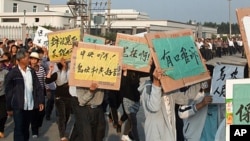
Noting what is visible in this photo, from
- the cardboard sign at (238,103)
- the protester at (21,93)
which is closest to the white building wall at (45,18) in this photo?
the protester at (21,93)

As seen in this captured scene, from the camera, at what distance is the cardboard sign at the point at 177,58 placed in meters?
4.96

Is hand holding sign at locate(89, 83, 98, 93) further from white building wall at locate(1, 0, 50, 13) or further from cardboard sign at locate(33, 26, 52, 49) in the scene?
white building wall at locate(1, 0, 50, 13)

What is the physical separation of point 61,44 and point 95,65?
2091 mm

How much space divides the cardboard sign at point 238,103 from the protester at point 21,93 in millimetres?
4420

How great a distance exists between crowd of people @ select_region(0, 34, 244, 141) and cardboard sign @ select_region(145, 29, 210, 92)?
14 cm

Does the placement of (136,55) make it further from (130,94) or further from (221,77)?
(221,77)

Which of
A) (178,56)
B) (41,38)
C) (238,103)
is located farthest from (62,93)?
(238,103)

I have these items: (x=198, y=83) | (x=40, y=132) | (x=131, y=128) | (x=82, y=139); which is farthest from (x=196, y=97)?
(x=40, y=132)

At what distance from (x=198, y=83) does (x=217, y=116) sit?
49cm

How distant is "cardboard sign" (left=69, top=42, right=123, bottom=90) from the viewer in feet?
21.4

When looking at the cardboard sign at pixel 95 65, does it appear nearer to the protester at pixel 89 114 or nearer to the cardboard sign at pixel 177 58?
the protester at pixel 89 114

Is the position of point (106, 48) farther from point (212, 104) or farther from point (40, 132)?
point (40, 132)

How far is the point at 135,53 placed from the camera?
8.53 metres

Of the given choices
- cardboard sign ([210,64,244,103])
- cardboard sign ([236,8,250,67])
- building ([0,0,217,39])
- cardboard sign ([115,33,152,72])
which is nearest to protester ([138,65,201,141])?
cardboard sign ([210,64,244,103])
